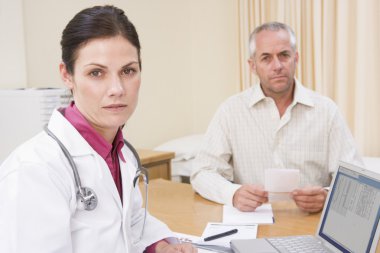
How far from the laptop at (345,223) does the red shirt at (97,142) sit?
421 mm

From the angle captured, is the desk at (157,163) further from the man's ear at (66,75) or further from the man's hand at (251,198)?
the man's ear at (66,75)

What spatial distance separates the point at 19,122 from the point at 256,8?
6.99 ft

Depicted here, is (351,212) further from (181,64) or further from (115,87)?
(181,64)

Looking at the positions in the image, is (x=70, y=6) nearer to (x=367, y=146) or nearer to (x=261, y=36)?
(x=261, y=36)

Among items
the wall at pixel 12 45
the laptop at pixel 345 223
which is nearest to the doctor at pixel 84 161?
the laptop at pixel 345 223

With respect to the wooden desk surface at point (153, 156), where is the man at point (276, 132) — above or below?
above

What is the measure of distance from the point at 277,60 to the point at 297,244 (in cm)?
100

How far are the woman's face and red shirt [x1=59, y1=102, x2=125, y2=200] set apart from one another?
0.03 m

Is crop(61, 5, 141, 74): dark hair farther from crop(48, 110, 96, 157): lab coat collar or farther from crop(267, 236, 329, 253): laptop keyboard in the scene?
crop(267, 236, 329, 253): laptop keyboard

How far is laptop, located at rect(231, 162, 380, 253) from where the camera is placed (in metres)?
1.03

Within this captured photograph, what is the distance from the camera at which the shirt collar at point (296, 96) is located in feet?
6.46

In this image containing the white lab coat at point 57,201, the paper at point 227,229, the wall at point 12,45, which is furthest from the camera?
the wall at point 12,45

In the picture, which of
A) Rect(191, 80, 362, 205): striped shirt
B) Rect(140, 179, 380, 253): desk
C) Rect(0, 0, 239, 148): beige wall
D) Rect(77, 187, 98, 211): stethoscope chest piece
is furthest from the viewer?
Rect(0, 0, 239, 148): beige wall

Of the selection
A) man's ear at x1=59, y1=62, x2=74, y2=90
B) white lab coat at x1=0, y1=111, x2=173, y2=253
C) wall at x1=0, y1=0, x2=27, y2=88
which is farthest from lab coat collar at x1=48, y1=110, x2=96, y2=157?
wall at x1=0, y1=0, x2=27, y2=88
